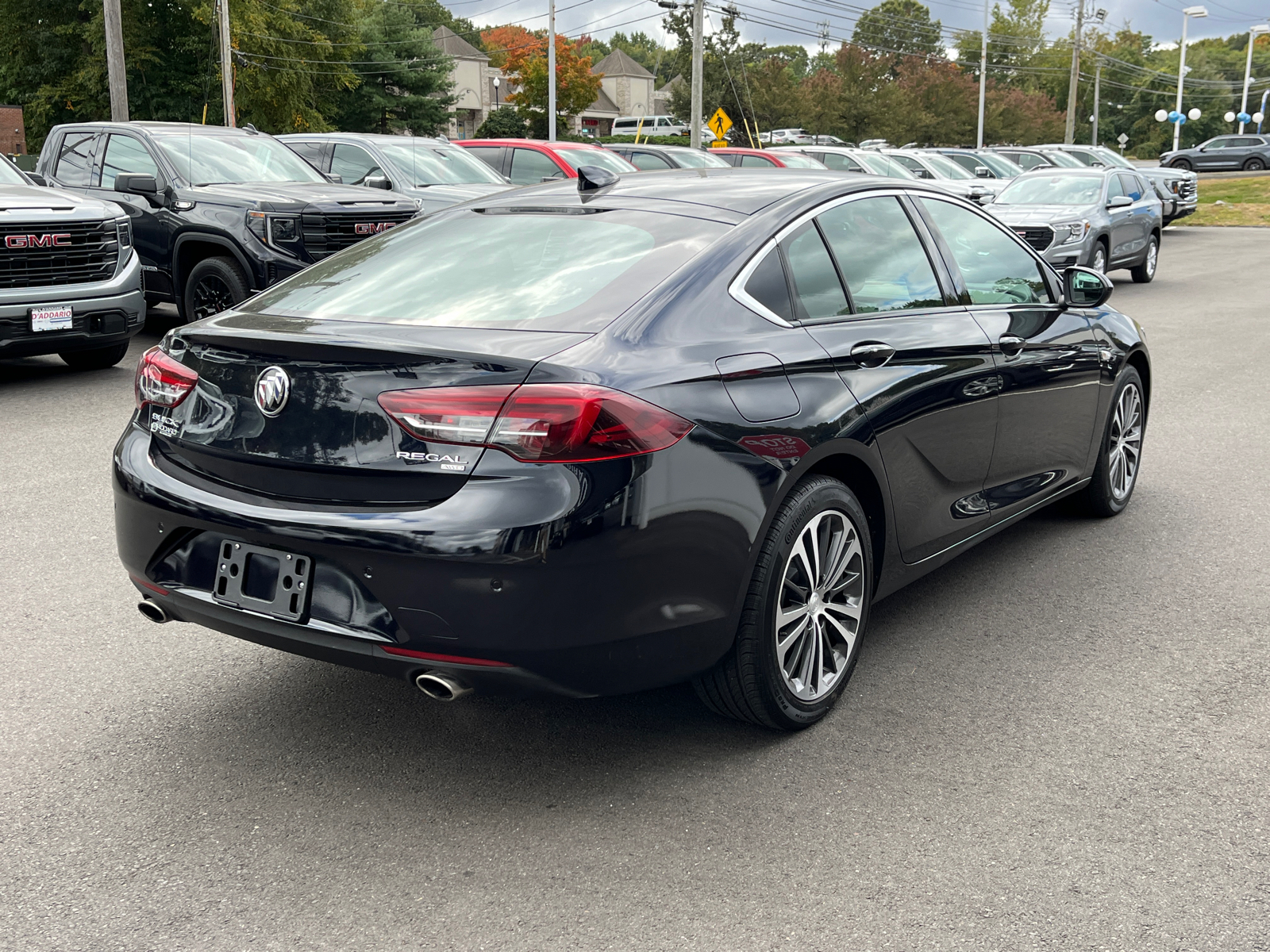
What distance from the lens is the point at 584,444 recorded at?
119 inches

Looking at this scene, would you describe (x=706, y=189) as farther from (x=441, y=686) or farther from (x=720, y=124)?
(x=720, y=124)

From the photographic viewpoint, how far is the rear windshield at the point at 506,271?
3.45m

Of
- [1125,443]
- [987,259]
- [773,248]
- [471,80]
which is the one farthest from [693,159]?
[471,80]

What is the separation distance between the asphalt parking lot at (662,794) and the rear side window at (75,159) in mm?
8409

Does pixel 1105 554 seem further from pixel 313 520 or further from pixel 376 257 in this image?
pixel 313 520

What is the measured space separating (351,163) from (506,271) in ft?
37.6

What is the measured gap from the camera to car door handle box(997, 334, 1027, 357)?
4742mm

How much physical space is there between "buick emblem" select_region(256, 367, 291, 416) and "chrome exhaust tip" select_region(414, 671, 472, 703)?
0.78 meters

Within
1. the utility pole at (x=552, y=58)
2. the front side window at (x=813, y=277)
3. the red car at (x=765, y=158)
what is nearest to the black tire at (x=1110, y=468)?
the front side window at (x=813, y=277)

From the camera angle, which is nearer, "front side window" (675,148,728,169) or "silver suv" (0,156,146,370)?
"silver suv" (0,156,146,370)

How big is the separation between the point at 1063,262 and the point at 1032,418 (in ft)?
41.9

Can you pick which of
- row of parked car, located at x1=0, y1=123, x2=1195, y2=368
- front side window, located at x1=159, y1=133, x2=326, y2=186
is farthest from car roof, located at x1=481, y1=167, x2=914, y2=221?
front side window, located at x1=159, y1=133, x2=326, y2=186

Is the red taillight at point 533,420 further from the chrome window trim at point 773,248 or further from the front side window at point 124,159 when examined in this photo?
the front side window at point 124,159

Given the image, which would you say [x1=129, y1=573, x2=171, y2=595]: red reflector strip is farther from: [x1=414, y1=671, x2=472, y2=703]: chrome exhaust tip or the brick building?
the brick building
